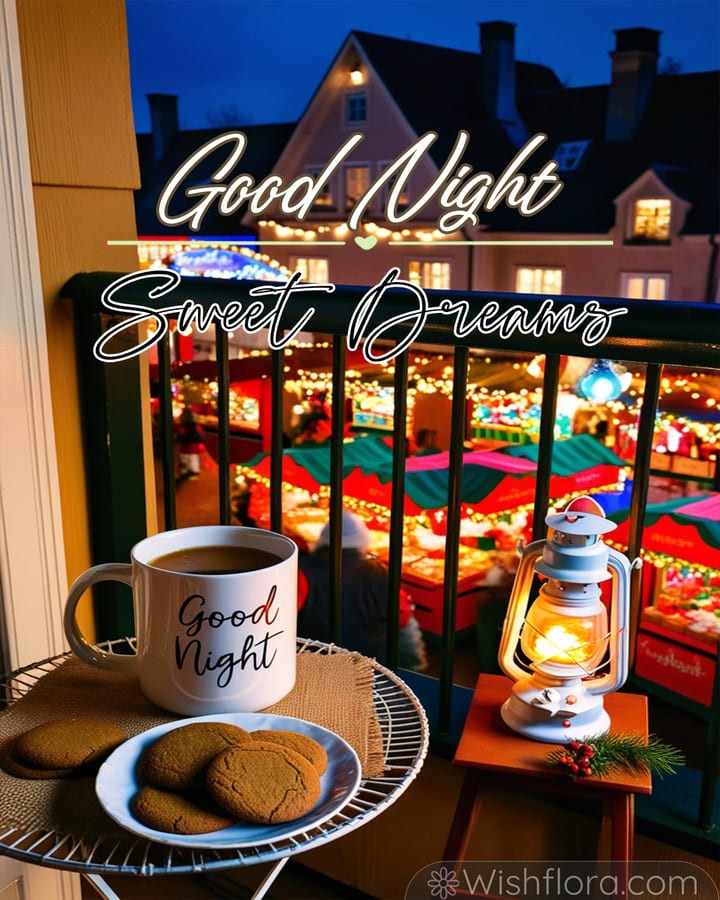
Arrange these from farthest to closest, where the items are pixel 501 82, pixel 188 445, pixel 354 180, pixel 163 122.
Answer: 1. pixel 163 122
2. pixel 501 82
3. pixel 354 180
4. pixel 188 445

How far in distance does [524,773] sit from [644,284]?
23.7 feet

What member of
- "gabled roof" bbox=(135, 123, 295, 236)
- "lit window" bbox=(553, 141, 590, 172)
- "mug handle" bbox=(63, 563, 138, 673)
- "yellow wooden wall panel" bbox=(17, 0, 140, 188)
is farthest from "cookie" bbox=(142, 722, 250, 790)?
"gabled roof" bbox=(135, 123, 295, 236)

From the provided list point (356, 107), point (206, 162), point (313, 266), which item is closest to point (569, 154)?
point (356, 107)

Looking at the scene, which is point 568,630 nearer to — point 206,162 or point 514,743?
point 514,743

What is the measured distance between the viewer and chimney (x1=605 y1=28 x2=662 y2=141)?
8148mm

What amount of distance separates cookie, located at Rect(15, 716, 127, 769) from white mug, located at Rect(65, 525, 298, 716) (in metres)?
0.07

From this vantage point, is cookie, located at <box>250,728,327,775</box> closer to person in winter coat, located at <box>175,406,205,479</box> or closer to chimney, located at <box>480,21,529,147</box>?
person in winter coat, located at <box>175,406,205,479</box>

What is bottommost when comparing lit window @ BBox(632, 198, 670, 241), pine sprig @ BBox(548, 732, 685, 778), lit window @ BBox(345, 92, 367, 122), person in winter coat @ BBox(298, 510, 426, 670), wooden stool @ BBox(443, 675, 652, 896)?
person in winter coat @ BBox(298, 510, 426, 670)

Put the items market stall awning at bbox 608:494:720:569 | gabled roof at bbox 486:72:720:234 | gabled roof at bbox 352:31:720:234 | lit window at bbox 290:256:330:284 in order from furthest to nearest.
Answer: lit window at bbox 290:256:330:284 → gabled roof at bbox 352:31:720:234 → gabled roof at bbox 486:72:720:234 → market stall awning at bbox 608:494:720:569

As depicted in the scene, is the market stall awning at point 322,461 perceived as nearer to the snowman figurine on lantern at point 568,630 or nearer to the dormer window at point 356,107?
the snowman figurine on lantern at point 568,630

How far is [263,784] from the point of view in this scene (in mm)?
655

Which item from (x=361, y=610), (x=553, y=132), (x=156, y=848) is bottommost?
(x=361, y=610)

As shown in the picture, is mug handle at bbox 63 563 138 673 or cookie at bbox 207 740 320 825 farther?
mug handle at bbox 63 563 138 673

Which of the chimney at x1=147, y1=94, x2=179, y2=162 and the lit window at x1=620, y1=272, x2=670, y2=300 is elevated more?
the chimney at x1=147, y1=94, x2=179, y2=162
